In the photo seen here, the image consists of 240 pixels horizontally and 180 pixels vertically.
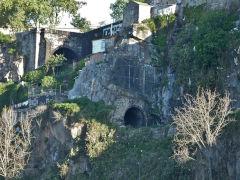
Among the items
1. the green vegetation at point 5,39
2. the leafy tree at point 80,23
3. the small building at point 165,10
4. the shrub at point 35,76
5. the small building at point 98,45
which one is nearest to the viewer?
the small building at point 165,10

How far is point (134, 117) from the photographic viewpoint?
56938mm

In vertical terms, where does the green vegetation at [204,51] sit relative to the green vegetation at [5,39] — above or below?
below

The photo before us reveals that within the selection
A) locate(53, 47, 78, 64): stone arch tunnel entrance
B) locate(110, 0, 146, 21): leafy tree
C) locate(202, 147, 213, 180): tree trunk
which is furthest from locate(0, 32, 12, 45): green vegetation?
locate(202, 147, 213, 180): tree trunk

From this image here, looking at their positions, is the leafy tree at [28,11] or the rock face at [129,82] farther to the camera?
the leafy tree at [28,11]

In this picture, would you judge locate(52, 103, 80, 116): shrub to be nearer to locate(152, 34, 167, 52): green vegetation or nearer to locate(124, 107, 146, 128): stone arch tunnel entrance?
locate(124, 107, 146, 128): stone arch tunnel entrance

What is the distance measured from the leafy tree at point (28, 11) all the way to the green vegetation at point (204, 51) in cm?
2132

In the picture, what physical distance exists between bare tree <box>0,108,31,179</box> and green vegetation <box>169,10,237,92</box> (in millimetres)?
14714

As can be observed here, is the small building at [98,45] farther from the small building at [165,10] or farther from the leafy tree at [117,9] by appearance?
the leafy tree at [117,9]

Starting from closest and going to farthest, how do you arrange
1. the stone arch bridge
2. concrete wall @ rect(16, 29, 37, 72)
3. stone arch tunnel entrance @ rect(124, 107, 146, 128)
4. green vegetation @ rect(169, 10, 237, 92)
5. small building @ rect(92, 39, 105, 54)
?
green vegetation @ rect(169, 10, 237, 92), stone arch tunnel entrance @ rect(124, 107, 146, 128), small building @ rect(92, 39, 105, 54), the stone arch bridge, concrete wall @ rect(16, 29, 37, 72)

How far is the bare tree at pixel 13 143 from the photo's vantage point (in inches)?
2176

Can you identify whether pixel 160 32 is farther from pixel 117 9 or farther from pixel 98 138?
pixel 117 9

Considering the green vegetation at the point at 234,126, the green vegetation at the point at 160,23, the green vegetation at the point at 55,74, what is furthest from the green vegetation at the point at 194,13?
the green vegetation at the point at 234,126

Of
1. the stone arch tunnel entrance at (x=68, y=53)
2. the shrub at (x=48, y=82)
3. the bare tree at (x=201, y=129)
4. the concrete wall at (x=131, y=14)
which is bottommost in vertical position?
the bare tree at (x=201, y=129)

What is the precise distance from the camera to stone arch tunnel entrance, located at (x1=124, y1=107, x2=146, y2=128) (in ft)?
184
